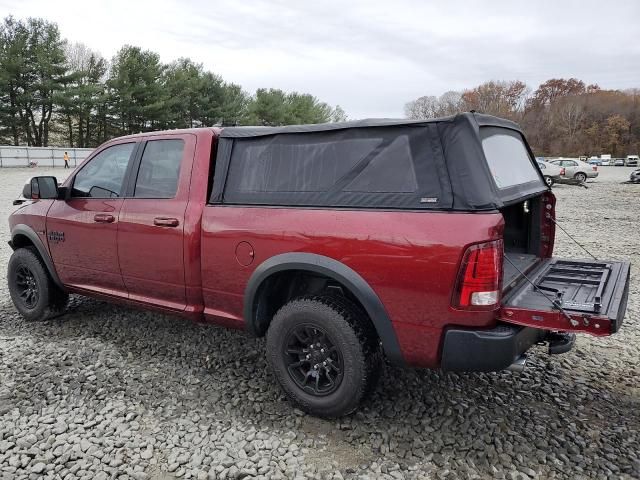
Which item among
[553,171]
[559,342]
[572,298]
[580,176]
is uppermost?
[553,171]

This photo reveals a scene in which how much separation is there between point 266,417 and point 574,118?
111 m

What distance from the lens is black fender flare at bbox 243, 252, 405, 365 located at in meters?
2.75

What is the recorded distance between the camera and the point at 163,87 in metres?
42.6

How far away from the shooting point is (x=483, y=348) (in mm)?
2510

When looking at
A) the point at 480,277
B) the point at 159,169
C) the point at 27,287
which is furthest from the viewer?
the point at 27,287

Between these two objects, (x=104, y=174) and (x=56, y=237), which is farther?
(x=56, y=237)

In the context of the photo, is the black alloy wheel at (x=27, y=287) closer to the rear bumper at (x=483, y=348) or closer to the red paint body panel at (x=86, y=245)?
the red paint body panel at (x=86, y=245)

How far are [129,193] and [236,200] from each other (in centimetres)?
112

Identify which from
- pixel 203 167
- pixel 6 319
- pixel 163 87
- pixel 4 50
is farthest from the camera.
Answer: pixel 163 87

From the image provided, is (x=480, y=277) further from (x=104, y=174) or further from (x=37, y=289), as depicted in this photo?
(x=37, y=289)

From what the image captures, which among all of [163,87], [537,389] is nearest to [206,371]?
[537,389]

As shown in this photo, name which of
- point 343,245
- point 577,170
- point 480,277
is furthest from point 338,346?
point 577,170

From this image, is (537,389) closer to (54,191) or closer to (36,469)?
(36,469)

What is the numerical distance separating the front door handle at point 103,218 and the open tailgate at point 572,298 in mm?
2987
